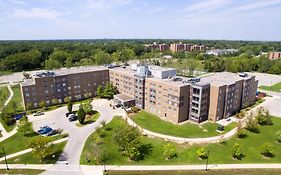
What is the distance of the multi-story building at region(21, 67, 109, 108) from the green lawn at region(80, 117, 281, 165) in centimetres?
3455

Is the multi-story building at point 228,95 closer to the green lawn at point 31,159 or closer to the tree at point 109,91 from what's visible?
the tree at point 109,91

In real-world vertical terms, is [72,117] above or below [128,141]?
below

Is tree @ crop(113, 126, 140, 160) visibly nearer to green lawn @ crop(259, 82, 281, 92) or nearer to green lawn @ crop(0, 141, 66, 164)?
green lawn @ crop(0, 141, 66, 164)

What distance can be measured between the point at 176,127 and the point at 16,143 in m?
47.0

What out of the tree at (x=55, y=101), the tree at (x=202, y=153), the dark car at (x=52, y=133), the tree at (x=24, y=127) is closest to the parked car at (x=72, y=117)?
the dark car at (x=52, y=133)

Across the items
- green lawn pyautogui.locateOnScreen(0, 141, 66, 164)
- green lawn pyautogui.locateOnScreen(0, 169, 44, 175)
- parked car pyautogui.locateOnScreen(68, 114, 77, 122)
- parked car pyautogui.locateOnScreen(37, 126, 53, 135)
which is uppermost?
parked car pyautogui.locateOnScreen(68, 114, 77, 122)

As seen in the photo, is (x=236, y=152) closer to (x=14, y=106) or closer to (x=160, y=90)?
(x=160, y=90)

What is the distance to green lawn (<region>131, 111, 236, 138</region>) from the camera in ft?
207

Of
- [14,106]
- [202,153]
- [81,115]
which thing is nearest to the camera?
[202,153]

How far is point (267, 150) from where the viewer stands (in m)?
53.2

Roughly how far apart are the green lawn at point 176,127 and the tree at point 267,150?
12526mm

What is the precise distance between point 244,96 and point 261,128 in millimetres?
16976

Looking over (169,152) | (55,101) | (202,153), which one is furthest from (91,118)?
(202,153)

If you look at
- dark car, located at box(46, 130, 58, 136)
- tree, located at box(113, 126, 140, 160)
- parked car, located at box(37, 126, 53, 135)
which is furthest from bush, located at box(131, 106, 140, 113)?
parked car, located at box(37, 126, 53, 135)
